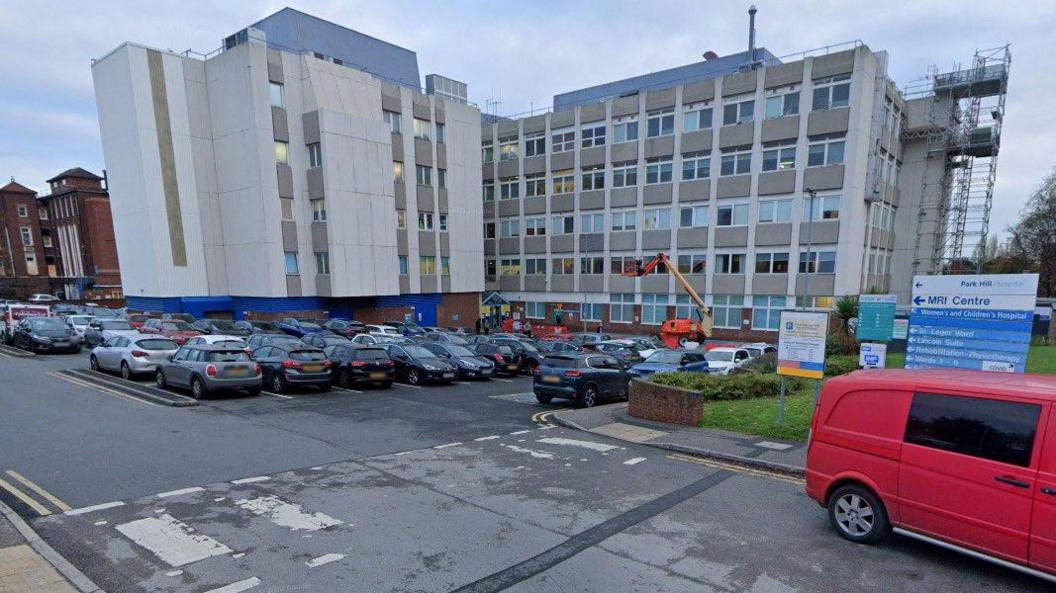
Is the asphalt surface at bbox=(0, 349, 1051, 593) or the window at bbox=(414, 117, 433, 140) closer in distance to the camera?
the asphalt surface at bbox=(0, 349, 1051, 593)

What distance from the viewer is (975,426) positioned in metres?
4.83

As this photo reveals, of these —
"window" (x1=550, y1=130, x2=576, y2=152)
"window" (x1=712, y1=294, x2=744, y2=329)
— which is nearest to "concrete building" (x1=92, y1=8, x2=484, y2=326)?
"window" (x1=550, y1=130, x2=576, y2=152)

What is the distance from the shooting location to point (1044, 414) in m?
4.49

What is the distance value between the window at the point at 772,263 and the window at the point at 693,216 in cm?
450

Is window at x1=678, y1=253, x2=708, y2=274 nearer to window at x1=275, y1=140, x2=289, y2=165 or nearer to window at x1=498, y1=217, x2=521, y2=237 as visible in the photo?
window at x1=498, y1=217, x2=521, y2=237

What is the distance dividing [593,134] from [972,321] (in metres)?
35.7

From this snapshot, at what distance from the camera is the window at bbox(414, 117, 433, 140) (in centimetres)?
3900

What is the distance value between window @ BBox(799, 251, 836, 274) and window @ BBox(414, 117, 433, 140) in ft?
93.3

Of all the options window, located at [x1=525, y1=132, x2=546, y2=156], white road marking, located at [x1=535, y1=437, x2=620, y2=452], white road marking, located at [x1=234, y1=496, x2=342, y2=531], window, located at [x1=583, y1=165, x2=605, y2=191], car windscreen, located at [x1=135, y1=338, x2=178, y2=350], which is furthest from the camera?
window, located at [x1=525, y1=132, x2=546, y2=156]

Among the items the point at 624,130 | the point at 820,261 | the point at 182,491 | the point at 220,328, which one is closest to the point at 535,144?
the point at 624,130

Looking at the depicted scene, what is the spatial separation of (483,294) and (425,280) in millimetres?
8134

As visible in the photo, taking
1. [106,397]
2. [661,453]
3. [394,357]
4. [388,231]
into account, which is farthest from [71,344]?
[661,453]

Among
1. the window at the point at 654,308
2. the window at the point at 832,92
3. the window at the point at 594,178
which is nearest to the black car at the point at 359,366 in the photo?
the window at the point at 654,308

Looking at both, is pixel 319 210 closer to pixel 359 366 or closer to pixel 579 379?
pixel 359 366
